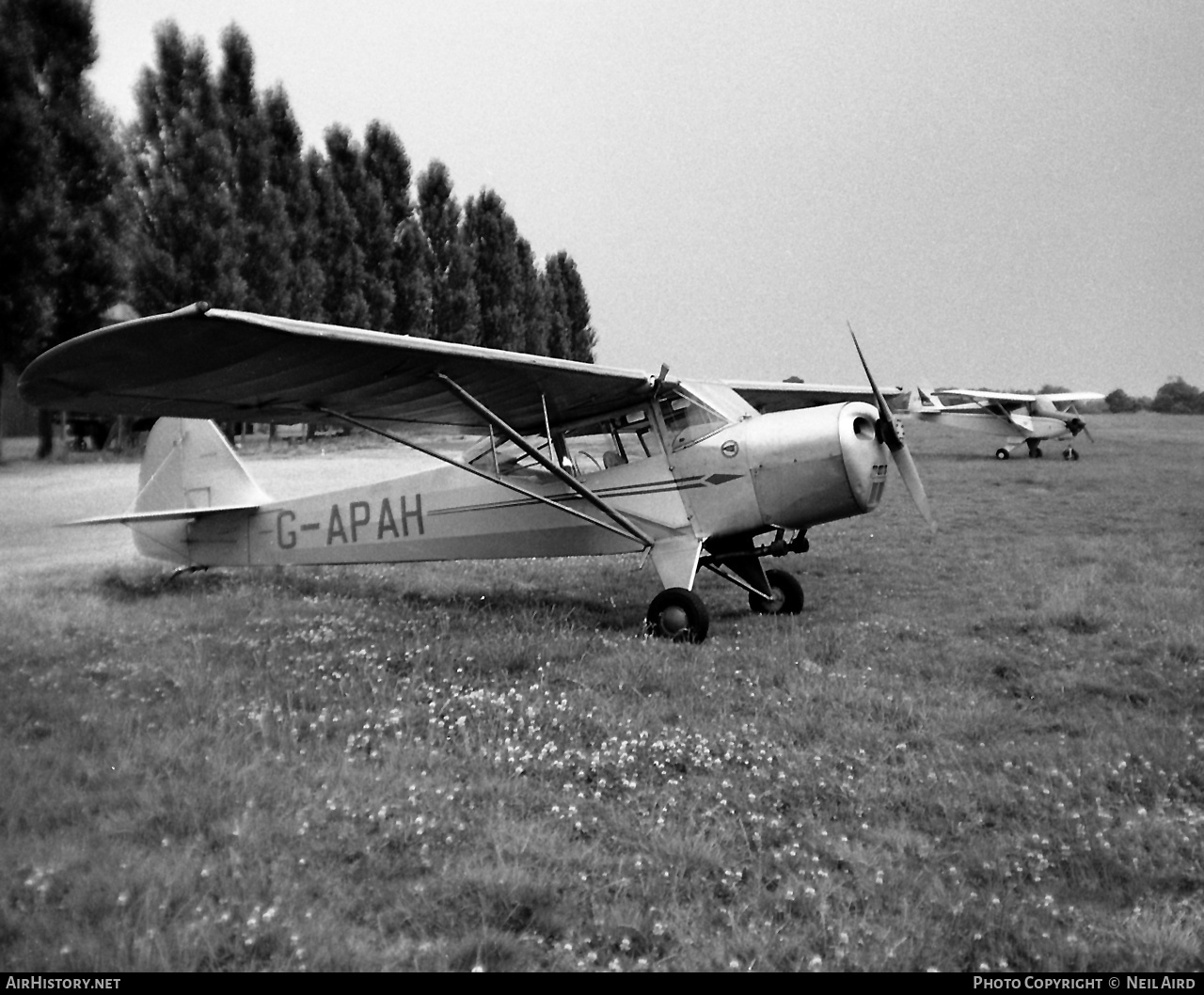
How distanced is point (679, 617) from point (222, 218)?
1701 centimetres

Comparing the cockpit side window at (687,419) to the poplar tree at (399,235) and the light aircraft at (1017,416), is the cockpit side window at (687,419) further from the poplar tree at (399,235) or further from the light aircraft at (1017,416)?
the light aircraft at (1017,416)

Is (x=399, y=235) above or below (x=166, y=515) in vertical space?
above

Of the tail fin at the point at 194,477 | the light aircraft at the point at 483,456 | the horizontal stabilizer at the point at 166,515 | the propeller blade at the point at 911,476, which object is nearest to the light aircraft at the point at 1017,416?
the propeller blade at the point at 911,476

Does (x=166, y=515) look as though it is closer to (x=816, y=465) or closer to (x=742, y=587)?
(x=742, y=587)

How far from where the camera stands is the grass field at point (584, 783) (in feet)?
7.55

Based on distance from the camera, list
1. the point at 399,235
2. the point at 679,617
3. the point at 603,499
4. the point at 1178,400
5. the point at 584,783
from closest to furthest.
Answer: the point at 584,783
the point at 679,617
the point at 603,499
the point at 1178,400
the point at 399,235

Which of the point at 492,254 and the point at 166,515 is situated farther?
the point at 492,254

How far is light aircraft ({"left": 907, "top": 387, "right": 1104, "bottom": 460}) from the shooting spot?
Answer: 27.3 m

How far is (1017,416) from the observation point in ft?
90.7

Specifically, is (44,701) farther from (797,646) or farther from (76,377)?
(797,646)

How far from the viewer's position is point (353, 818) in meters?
2.98

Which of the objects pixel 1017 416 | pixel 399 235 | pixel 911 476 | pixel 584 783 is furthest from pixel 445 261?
pixel 584 783

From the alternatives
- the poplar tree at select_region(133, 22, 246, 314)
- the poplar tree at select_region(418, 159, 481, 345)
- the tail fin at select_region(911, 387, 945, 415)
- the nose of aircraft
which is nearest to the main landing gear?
the nose of aircraft

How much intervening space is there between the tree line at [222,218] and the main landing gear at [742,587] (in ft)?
24.9
